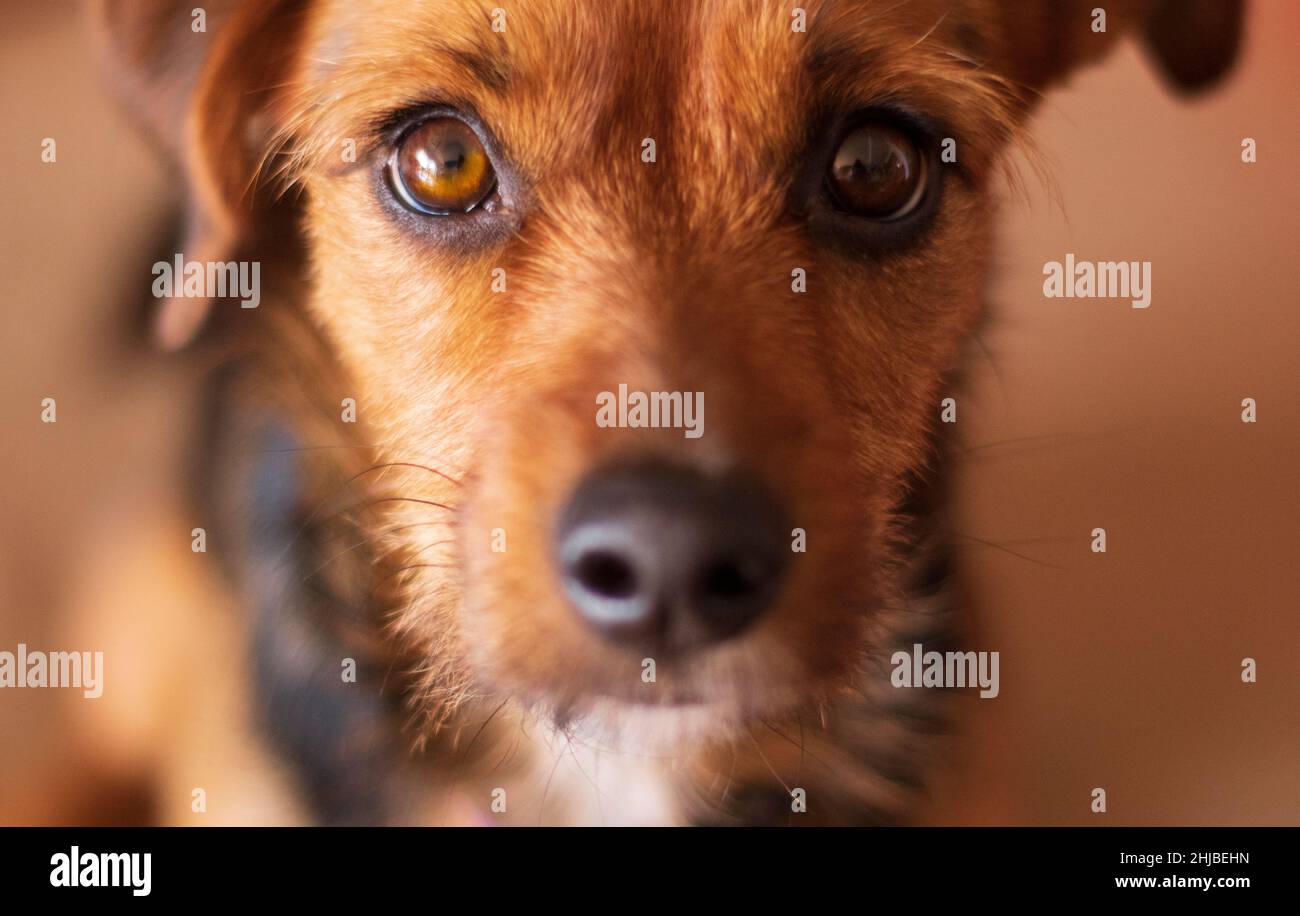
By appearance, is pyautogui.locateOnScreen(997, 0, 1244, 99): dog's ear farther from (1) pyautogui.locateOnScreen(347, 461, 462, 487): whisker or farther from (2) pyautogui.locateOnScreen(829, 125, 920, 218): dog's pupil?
(1) pyautogui.locateOnScreen(347, 461, 462, 487): whisker

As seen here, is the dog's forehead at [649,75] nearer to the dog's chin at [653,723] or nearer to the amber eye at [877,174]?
the amber eye at [877,174]

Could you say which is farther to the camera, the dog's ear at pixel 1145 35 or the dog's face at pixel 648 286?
the dog's ear at pixel 1145 35

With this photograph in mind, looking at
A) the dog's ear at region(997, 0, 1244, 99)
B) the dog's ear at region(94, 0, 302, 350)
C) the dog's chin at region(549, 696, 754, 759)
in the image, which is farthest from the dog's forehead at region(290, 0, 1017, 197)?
the dog's chin at region(549, 696, 754, 759)

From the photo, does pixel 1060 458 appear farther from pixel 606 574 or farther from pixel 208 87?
pixel 208 87

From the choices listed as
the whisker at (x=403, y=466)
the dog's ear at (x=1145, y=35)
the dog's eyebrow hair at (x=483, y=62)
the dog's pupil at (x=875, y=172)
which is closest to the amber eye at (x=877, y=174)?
the dog's pupil at (x=875, y=172)

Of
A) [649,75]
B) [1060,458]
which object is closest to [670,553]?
[649,75]
